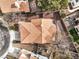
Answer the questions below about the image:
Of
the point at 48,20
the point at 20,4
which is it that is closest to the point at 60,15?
the point at 48,20

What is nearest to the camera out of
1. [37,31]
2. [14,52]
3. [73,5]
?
[37,31]

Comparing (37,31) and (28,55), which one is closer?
(37,31)

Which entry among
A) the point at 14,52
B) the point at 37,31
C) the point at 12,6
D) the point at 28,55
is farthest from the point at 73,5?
the point at 14,52

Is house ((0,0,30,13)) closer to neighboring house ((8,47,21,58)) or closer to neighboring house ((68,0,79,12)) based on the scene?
neighboring house ((8,47,21,58))

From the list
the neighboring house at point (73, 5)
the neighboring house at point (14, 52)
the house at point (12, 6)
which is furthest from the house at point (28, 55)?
the neighboring house at point (73, 5)

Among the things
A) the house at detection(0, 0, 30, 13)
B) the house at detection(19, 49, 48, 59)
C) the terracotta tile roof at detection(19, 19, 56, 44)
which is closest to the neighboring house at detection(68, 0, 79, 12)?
the terracotta tile roof at detection(19, 19, 56, 44)

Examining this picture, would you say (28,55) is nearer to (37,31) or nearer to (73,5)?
(37,31)

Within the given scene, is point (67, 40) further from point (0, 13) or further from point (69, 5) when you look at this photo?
point (0, 13)

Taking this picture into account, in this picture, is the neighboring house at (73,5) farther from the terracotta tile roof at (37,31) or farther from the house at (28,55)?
the house at (28,55)
